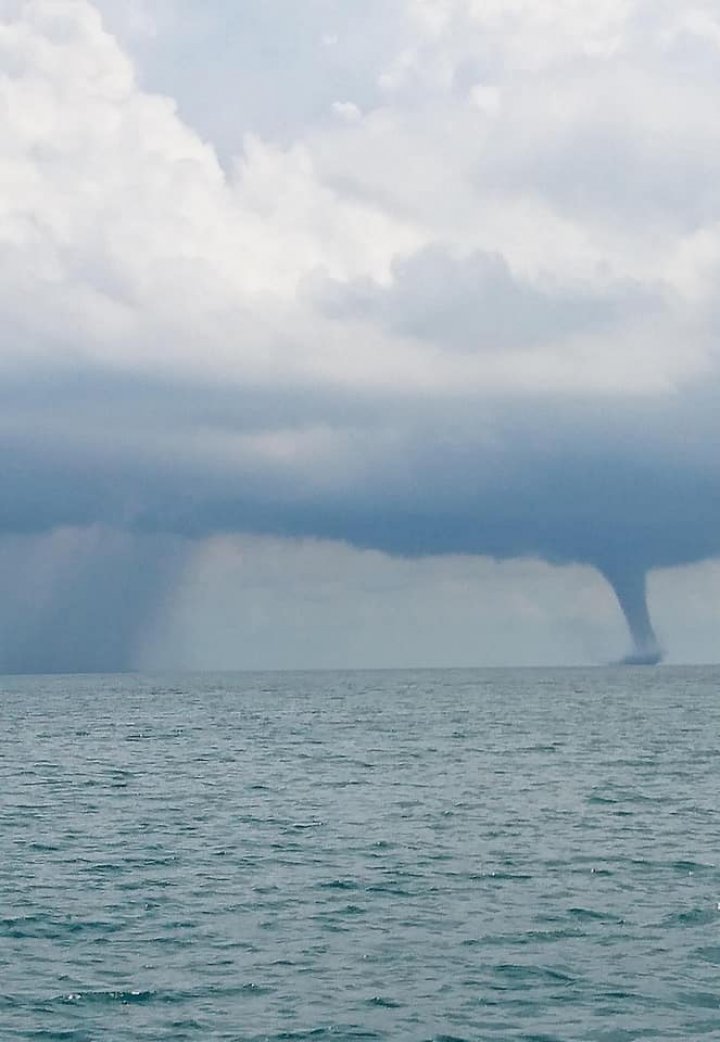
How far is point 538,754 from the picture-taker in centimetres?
9350

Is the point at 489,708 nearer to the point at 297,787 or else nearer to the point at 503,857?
the point at 297,787

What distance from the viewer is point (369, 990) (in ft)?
92.8

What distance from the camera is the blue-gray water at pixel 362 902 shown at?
87.0 feet

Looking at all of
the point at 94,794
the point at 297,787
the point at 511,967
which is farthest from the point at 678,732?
the point at 511,967

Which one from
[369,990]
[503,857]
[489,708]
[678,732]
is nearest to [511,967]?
[369,990]

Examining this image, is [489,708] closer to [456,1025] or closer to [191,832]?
[191,832]

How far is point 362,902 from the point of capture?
37844 millimetres

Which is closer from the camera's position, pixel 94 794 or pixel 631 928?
pixel 631 928

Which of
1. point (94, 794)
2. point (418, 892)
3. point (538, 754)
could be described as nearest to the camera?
point (418, 892)

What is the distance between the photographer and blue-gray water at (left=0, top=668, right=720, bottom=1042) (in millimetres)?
26531

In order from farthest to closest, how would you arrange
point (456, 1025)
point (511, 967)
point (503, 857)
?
point (503, 857) → point (511, 967) → point (456, 1025)

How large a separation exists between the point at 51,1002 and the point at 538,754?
70.2 m

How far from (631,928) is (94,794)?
142 feet

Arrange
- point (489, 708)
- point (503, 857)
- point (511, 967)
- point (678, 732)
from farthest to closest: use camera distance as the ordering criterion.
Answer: point (489, 708) → point (678, 732) → point (503, 857) → point (511, 967)
